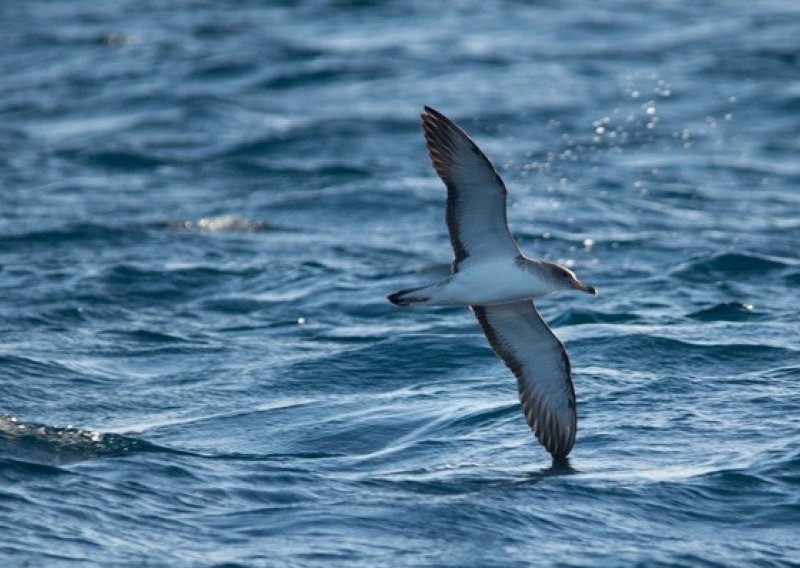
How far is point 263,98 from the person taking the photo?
2339 cm

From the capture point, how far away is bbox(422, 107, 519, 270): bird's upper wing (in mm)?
9414

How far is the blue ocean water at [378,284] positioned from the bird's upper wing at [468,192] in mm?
1510

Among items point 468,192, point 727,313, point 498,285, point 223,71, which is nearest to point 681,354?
point 727,313

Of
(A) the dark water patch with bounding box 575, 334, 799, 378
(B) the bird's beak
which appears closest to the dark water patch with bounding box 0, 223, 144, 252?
(A) the dark water patch with bounding box 575, 334, 799, 378

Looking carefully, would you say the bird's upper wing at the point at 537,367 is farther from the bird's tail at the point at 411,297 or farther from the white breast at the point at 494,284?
the bird's tail at the point at 411,297

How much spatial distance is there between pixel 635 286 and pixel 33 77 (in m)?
12.7

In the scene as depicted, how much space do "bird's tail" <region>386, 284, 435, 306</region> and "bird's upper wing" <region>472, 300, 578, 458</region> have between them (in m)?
0.79

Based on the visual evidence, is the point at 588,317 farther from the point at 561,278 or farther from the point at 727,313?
the point at 561,278

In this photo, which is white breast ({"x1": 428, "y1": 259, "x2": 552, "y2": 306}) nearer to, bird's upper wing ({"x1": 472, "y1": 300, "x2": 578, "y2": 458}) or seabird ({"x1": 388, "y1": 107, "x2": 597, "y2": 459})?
seabird ({"x1": 388, "y1": 107, "x2": 597, "y2": 459})

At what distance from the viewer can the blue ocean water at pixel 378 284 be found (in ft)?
31.5

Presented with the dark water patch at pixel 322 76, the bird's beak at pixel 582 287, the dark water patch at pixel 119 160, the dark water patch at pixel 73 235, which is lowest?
the dark water patch at pixel 73 235

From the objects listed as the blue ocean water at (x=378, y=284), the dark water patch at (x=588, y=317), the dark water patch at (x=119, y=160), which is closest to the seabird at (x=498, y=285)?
the blue ocean water at (x=378, y=284)

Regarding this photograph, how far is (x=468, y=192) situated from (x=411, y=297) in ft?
2.43

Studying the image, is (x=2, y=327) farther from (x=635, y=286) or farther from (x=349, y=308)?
(x=635, y=286)
